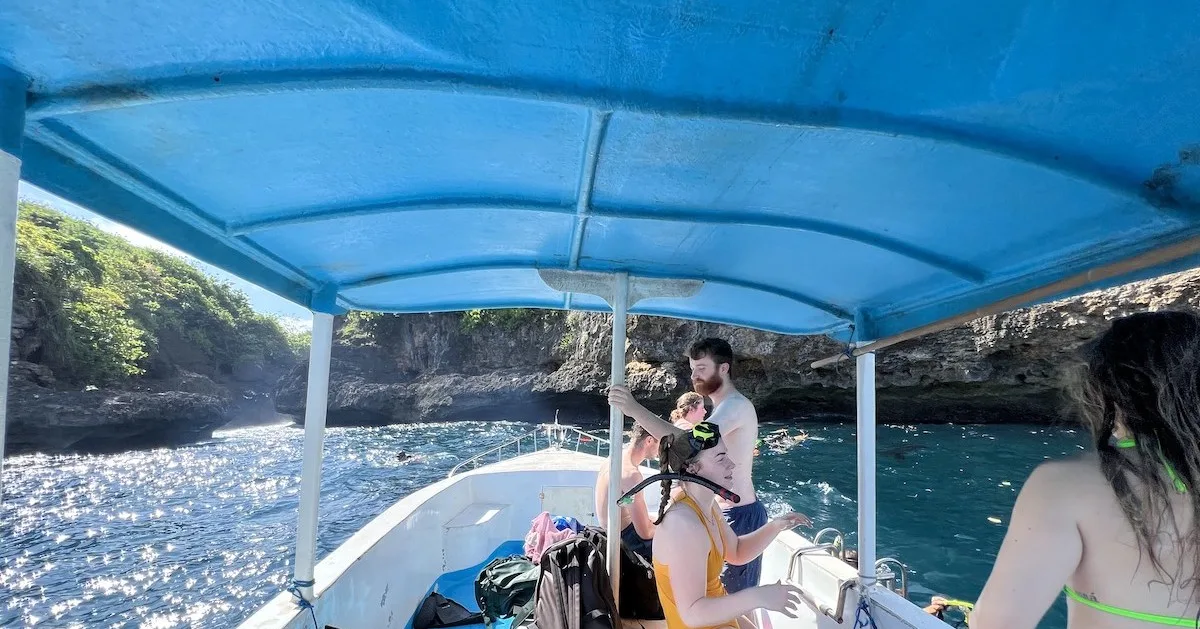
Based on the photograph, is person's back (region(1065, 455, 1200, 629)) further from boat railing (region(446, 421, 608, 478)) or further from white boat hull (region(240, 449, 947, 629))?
boat railing (region(446, 421, 608, 478))

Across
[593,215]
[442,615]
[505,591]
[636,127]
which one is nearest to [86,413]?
[442,615]

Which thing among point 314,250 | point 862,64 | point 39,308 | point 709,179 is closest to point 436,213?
point 314,250

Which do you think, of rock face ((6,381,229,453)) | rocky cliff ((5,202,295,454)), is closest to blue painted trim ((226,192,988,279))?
rocky cliff ((5,202,295,454))

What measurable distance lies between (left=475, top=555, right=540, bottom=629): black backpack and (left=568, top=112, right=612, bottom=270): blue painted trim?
1.74 meters

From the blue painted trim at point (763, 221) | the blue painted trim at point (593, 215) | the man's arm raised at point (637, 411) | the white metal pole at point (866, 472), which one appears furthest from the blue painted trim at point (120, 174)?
the white metal pole at point (866, 472)

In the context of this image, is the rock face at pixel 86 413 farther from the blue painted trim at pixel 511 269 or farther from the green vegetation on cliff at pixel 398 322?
the blue painted trim at pixel 511 269

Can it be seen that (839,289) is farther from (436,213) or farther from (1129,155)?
(436,213)

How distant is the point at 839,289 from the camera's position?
249cm

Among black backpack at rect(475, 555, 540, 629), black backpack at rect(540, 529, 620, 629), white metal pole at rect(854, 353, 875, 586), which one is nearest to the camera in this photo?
black backpack at rect(540, 529, 620, 629)

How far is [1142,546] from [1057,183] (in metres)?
0.73

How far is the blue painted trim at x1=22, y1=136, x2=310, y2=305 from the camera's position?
111 centimetres

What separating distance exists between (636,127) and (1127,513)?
1089 millimetres

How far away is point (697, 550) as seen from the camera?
1.62 m

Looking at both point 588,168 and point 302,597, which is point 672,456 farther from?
point 302,597
